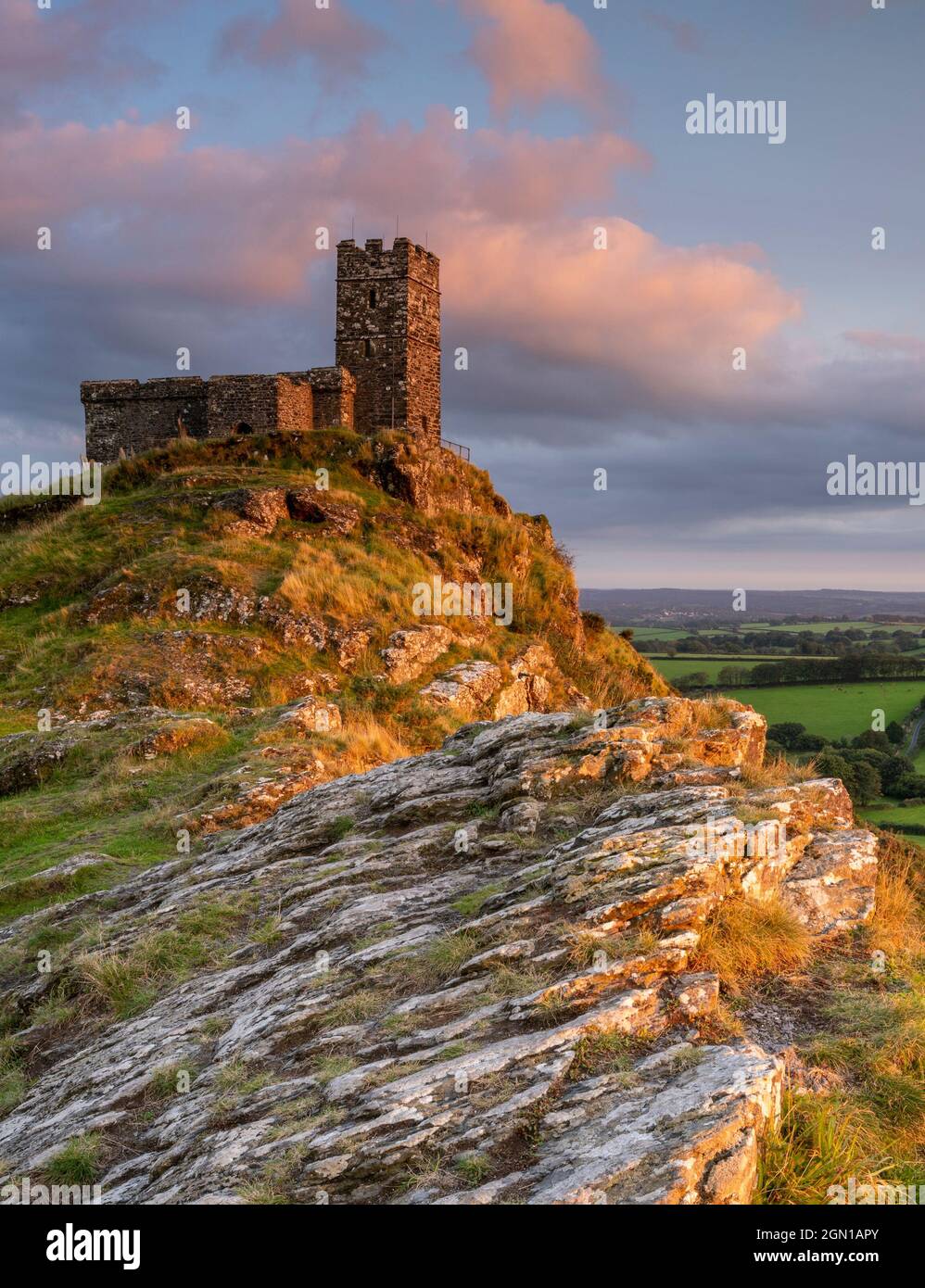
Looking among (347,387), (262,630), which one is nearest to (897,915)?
(262,630)

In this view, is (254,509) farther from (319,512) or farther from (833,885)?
(833,885)

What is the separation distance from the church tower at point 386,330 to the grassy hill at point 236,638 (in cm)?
503

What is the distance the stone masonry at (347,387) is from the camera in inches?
1462

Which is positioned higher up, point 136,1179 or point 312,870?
point 312,870

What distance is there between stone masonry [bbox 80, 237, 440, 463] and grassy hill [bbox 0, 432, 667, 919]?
13.4 ft

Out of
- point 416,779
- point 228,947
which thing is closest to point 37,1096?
point 228,947

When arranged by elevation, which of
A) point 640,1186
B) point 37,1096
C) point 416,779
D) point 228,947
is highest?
point 416,779

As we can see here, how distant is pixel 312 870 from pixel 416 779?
1.92 metres

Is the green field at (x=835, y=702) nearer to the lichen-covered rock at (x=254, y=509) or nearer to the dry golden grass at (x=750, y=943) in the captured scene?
the lichen-covered rock at (x=254, y=509)

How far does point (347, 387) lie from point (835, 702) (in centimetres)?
4928

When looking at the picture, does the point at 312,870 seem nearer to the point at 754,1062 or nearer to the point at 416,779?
the point at 416,779

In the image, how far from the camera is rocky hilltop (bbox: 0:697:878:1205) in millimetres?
4453

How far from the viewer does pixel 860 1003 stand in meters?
5.70

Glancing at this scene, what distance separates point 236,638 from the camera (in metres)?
21.5
